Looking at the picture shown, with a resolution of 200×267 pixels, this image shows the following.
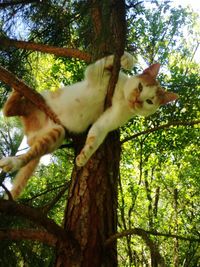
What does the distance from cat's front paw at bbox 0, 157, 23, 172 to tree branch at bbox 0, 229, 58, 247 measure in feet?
1.01

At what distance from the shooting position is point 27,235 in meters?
2.01

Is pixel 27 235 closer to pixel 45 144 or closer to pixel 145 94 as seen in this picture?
pixel 45 144

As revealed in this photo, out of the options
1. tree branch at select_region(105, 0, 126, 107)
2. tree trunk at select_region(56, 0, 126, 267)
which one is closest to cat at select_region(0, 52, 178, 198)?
tree trunk at select_region(56, 0, 126, 267)

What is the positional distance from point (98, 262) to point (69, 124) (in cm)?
84

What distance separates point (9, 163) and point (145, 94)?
90 centimetres

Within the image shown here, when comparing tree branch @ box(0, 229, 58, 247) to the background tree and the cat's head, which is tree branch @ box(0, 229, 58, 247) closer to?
the background tree

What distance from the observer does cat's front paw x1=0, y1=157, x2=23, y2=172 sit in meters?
2.12

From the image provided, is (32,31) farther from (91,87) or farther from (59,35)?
(91,87)

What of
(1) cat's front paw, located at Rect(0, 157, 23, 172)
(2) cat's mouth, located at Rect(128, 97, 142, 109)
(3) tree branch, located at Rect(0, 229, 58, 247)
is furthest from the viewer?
(2) cat's mouth, located at Rect(128, 97, 142, 109)

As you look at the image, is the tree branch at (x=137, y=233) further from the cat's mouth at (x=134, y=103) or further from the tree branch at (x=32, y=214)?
the cat's mouth at (x=134, y=103)

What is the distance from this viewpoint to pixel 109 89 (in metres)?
2.18

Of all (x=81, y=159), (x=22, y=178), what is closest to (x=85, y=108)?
(x=81, y=159)

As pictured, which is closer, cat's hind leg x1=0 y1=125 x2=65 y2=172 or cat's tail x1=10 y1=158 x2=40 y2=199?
cat's hind leg x1=0 y1=125 x2=65 y2=172

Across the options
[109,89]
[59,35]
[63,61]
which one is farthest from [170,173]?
[109,89]
